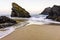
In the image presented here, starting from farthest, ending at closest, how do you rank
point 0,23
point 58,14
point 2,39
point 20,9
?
point 20,9, point 58,14, point 0,23, point 2,39

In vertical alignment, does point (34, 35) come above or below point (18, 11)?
below

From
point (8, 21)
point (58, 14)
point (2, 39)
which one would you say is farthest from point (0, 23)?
point (58, 14)

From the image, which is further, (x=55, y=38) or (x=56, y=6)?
(x=56, y=6)

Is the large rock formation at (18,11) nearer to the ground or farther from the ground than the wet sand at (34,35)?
farther from the ground

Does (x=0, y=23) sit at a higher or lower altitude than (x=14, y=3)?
lower

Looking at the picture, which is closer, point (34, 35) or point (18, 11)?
point (34, 35)

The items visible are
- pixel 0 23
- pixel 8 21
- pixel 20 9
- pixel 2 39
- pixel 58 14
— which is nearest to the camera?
pixel 2 39

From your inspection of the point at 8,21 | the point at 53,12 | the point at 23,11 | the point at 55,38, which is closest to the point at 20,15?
the point at 23,11

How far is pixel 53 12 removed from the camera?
1911cm

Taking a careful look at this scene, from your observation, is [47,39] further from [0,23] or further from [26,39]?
[0,23]

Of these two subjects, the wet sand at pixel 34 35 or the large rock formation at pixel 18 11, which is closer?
the wet sand at pixel 34 35

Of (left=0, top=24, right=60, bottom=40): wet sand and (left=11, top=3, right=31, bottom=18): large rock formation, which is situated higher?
(left=11, top=3, right=31, bottom=18): large rock formation

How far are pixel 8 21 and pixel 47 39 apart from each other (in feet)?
16.1

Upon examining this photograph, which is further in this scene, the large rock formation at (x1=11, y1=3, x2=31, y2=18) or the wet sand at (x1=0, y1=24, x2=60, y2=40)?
the large rock formation at (x1=11, y1=3, x2=31, y2=18)
